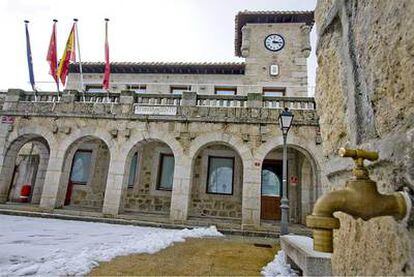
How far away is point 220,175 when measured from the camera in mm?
11992

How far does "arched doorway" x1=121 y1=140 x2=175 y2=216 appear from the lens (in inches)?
468

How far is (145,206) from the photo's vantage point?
39.1ft

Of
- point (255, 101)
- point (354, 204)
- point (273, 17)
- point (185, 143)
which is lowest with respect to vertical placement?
point (354, 204)

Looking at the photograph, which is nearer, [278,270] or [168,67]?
[278,270]

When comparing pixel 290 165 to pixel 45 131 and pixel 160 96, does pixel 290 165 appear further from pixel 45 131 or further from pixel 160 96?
pixel 45 131

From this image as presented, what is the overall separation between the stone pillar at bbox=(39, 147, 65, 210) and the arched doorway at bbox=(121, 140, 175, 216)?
2783 mm

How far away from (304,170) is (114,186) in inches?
305

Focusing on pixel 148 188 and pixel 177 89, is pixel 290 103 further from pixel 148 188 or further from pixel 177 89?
pixel 148 188

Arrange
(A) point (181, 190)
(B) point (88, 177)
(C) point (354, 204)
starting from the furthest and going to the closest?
(B) point (88, 177)
(A) point (181, 190)
(C) point (354, 204)

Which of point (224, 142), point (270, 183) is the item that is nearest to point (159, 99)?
point (224, 142)

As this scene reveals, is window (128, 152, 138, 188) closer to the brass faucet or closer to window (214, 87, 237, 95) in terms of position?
window (214, 87, 237, 95)

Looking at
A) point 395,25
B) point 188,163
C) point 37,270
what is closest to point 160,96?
point 188,163

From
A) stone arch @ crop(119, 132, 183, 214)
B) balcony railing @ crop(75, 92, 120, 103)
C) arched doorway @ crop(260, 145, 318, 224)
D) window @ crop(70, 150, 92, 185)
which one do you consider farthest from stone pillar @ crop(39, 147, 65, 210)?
arched doorway @ crop(260, 145, 318, 224)

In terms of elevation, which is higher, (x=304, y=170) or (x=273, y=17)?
(x=273, y=17)
